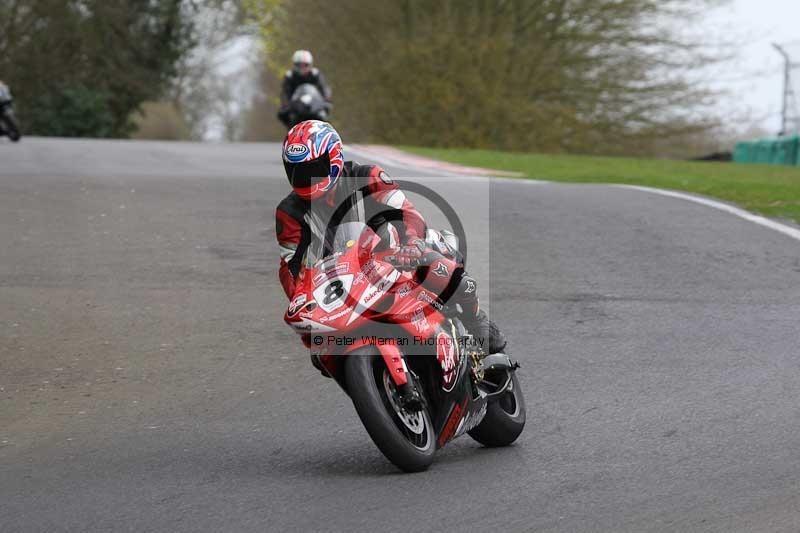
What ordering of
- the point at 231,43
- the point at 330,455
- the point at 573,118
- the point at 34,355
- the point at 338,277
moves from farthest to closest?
1. the point at 231,43
2. the point at 573,118
3. the point at 34,355
4. the point at 330,455
5. the point at 338,277

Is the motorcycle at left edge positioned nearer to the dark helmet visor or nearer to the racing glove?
the dark helmet visor

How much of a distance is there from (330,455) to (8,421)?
78.0 inches

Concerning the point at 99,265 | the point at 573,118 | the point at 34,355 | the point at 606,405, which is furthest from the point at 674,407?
the point at 573,118

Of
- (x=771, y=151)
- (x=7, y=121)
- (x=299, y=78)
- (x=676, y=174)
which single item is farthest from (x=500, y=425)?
(x=771, y=151)

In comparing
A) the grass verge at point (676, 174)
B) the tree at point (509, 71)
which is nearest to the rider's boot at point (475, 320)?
the grass verge at point (676, 174)

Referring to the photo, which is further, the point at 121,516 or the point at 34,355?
the point at 34,355

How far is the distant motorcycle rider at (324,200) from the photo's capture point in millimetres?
5653

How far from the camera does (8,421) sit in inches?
274

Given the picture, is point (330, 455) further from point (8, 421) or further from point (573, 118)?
point (573, 118)

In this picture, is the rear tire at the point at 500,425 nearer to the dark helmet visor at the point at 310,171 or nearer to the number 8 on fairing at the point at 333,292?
the number 8 on fairing at the point at 333,292

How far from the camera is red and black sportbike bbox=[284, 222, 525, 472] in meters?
5.39

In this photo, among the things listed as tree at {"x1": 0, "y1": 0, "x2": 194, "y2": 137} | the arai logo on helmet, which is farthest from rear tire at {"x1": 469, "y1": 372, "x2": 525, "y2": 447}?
tree at {"x1": 0, "y1": 0, "x2": 194, "y2": 137}

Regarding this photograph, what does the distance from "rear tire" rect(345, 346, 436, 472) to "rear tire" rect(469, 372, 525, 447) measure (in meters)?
0.50

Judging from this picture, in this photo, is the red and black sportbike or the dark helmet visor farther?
the dark helmet visor
